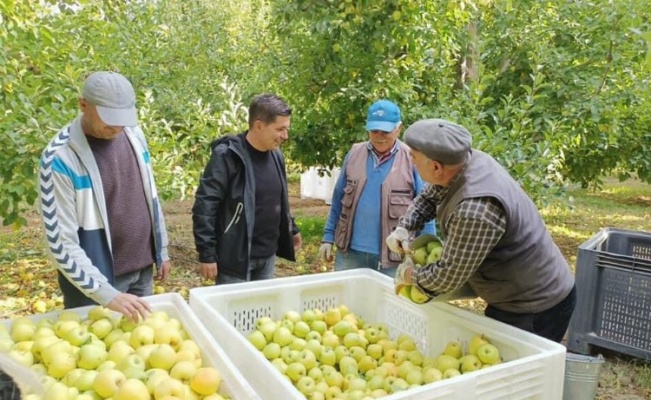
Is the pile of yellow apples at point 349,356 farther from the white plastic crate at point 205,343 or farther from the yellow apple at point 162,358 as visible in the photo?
the yellow apple at point 162,358

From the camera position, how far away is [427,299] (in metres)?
2.16

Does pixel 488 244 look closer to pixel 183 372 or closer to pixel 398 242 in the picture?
pixel 398 242

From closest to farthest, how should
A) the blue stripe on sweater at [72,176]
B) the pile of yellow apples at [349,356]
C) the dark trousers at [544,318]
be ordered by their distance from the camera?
the pile of yellow apples at [349,356]
the blue stripe on sweater at [72,176]
the dark trousers at [544,318]

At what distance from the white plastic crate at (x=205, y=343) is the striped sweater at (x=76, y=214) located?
166 millimetres

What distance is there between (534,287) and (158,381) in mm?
1449

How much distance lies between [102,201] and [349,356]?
3.91 feet

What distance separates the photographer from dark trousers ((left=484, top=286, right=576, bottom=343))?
2.23 m

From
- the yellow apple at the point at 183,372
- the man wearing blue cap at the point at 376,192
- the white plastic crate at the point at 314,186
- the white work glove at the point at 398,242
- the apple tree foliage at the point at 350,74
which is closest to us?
the yellow apple at the point at 183,372

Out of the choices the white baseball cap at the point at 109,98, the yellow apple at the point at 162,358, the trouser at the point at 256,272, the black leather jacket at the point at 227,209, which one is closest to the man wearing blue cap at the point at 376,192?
the trouser at the point at 256,272

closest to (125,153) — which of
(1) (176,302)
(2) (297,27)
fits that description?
(1) (176,302)

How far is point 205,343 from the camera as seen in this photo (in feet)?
5.91

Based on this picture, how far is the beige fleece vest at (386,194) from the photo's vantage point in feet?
10.3

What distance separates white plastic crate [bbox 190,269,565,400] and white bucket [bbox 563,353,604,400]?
18 cm

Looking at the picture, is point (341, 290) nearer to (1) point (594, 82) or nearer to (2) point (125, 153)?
(2) point (125, 153)
